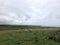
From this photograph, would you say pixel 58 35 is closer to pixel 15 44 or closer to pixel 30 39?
pixel 30 39

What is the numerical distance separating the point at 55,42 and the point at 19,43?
17.3ft

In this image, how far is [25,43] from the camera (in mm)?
23234

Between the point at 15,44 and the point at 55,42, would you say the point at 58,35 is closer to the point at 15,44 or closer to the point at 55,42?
the point at 55,42

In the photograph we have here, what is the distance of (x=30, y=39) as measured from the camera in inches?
993

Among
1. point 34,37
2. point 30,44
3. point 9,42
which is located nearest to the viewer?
point 30,44

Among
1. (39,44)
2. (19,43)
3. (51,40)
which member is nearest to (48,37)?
(51,40)

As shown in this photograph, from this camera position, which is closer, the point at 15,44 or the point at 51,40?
the point at 15,44

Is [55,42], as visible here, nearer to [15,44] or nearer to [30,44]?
[30,44]

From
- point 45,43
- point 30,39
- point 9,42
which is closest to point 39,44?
point 45,43

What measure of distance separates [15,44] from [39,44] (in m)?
3.41

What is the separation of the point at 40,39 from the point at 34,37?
1.53m

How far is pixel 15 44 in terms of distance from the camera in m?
22.8

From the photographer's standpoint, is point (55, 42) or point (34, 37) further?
point (34, 37)

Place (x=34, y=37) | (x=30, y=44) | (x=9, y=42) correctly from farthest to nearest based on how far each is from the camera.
Result: (x=34, y=37) < (x=9, y=42) < (x=30, y=44)
